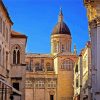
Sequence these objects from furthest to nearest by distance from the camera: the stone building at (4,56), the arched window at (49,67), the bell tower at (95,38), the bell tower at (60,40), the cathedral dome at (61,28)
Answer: the cathedral dome at (61,28)
the arched window at (49,67)
the bell tower at (60,40)
the stone building at (4,56)
the bell tower at (95,38)

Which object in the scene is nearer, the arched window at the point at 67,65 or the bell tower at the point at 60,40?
the arched window at the point at 67,65

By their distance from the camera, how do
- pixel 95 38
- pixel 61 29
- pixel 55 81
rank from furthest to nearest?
pixel 61 29, pixel 55 81, pixel 95 38

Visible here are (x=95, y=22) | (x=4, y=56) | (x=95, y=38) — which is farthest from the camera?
(x=4, y=56)

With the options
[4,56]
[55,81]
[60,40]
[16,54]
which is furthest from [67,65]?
[4,56]

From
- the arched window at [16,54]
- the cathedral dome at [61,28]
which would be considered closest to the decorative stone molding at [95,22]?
the arched window at [16,54]

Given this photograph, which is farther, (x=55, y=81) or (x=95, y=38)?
(x=55, y=81)

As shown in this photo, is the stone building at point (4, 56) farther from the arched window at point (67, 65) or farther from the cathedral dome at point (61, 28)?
the cathedral dome at point (61, 28)

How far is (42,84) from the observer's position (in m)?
118

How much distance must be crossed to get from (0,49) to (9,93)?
479cm

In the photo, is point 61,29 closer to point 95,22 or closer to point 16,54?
point 16,54

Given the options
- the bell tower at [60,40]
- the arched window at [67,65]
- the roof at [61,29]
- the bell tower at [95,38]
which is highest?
the roof at [61,29]

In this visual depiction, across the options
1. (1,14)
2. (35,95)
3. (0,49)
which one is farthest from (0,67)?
(35,95)

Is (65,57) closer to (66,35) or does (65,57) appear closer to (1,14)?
(66,35)


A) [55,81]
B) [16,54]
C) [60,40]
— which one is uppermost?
[60,40]
